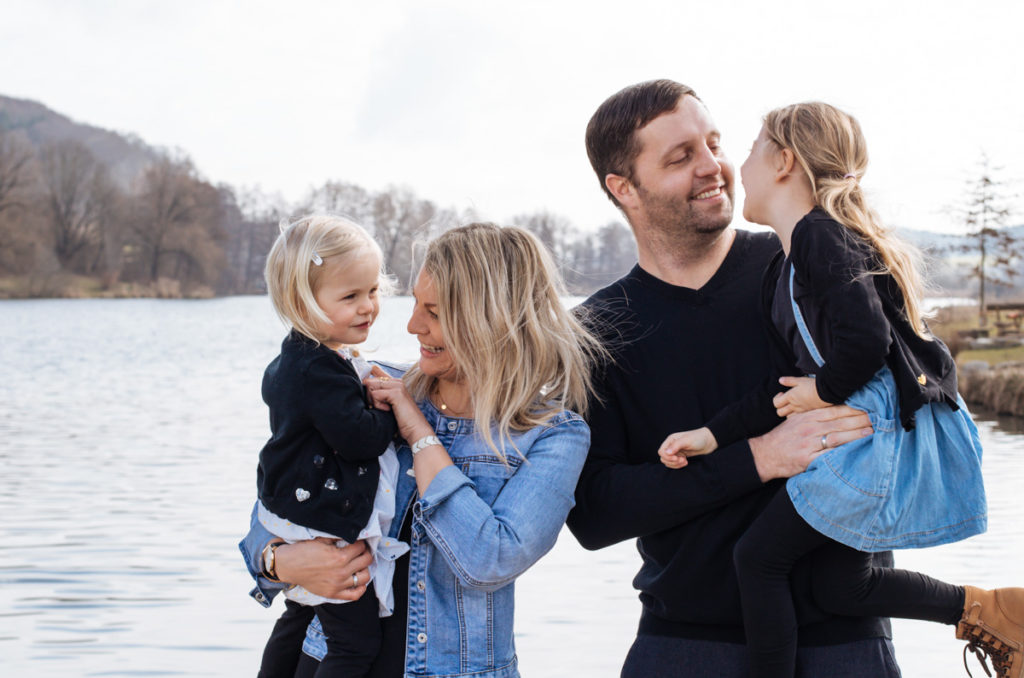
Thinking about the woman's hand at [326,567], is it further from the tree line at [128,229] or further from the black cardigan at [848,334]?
the tree line at [128,229]

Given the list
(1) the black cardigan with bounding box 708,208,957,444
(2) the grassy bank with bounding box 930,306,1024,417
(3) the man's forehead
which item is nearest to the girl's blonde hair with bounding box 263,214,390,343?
(3) the man's forehead

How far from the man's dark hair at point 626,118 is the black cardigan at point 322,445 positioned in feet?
3.45

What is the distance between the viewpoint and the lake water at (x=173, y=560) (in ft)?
24.0

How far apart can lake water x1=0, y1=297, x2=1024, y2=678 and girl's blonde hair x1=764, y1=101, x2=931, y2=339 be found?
1255 mm

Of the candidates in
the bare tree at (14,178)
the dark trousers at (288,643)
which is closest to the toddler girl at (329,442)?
the dark trousers at (288,643)

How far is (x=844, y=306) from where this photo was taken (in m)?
2.25

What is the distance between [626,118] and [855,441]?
3.67 ft

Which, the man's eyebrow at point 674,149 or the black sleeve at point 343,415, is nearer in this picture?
the black sleeve at point 343,415

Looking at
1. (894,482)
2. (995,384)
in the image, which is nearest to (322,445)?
(894,482)

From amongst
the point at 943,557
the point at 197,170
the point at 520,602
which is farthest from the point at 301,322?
the point at 197,170

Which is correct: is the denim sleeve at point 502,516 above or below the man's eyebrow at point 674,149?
below

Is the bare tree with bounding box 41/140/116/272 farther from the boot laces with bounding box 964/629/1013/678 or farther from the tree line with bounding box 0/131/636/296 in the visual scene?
the boot laces with bounding box 964/629/1013/678

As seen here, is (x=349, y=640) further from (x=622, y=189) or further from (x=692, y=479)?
(x=622, y=189)

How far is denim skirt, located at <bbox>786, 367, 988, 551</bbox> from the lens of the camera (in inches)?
90.7
